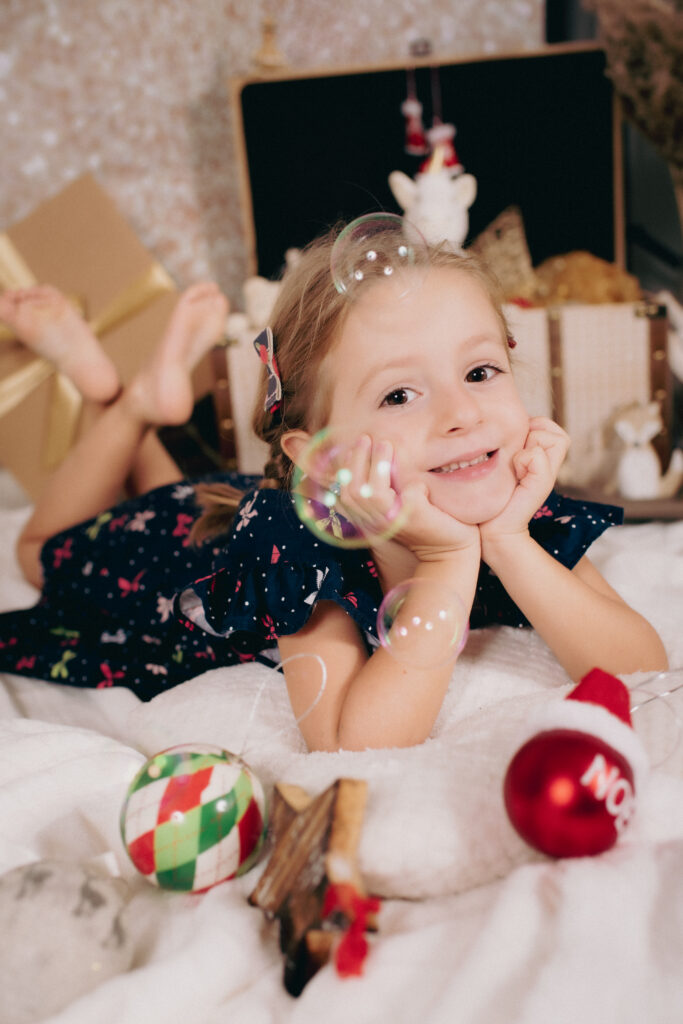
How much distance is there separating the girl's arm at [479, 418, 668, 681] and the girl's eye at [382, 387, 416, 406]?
4.8 inches

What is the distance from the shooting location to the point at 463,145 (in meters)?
1.99

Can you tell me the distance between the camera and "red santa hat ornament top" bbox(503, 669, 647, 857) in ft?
1.51

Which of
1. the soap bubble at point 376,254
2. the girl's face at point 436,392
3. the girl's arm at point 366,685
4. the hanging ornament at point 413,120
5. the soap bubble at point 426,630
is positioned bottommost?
the girl's arm at point 366,685

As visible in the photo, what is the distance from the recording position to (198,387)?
1.87 metres

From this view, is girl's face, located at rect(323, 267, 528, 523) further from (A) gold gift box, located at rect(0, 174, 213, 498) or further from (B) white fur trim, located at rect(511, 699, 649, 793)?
(A) gold gift box, located at rect(0, 174, 213, 498)

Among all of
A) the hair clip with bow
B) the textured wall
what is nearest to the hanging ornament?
the textured wall

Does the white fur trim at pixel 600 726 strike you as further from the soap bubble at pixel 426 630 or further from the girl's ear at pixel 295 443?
the girl's ear at pixel 295 443

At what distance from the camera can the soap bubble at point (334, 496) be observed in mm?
690

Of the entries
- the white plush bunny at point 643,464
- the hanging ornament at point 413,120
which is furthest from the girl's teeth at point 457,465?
the hanging ornament at point 413,120

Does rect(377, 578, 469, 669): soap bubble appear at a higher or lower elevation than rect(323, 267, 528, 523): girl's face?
lower

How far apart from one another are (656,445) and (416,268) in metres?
1.17

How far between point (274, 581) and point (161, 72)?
5.83ft

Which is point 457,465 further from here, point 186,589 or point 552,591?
point 186,589

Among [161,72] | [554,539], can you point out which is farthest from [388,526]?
[161,72]
